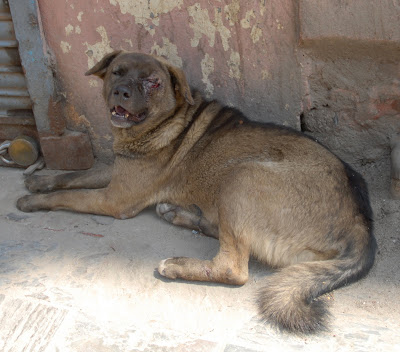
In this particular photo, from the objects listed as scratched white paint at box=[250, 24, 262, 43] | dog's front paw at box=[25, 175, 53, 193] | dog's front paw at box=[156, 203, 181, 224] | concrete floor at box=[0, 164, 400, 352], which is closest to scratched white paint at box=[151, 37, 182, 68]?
scratched white paint at box=[250, 24, 262, 43]

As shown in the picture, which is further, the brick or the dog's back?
the brick

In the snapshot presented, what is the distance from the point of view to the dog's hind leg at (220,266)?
3168 millimetres

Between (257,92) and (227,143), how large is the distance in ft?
2.05

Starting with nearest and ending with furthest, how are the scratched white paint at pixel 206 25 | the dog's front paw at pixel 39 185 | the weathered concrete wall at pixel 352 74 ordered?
the weathered concrete wall at pixel 352 74
the scratched white paint at pixel 206 25
the dog's front paw at pixel 39 185

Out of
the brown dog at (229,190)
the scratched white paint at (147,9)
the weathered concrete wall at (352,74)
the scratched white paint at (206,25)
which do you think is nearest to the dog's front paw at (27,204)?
the brown dog at (229,190)

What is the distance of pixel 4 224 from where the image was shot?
385 cm

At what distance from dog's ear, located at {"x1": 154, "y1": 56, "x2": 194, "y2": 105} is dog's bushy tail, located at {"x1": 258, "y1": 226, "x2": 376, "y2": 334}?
1.37 metres

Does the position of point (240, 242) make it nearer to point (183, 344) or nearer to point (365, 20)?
point (183, 344)

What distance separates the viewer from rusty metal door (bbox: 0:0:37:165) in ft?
13.7

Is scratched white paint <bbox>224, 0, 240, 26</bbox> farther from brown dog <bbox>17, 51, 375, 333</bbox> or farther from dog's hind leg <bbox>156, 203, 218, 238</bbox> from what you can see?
dog's hind leg <bbox>156, 203, 218, 238</bbox>

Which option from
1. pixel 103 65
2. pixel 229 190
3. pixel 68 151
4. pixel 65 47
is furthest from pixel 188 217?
pixel 65 47

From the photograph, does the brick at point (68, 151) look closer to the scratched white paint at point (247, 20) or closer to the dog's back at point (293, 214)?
the dog's back at point (293, 214)

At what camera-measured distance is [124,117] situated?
369 centimetres

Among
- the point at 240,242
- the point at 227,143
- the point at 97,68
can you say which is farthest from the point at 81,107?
the point at 240,242
